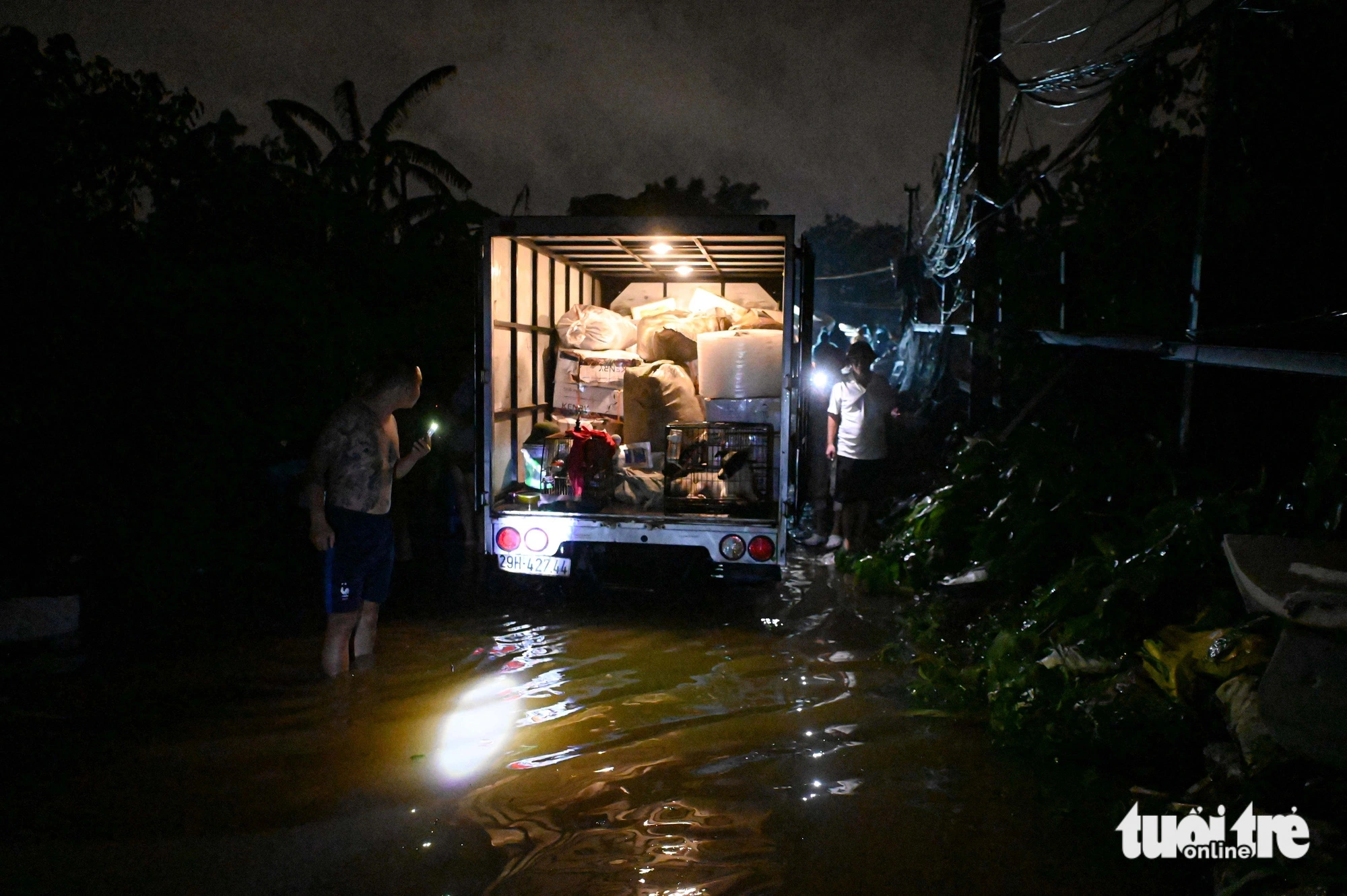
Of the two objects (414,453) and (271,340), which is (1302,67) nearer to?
(414,453)

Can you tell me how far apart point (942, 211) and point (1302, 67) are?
5.46m

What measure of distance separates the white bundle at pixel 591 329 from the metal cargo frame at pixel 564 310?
0.13 meters

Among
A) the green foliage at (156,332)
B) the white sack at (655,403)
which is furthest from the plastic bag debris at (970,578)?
the green foliage at (156,332)

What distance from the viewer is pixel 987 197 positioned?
8.95 meters

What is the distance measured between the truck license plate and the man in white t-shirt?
3120 millimetres

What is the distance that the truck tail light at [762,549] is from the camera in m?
5.75

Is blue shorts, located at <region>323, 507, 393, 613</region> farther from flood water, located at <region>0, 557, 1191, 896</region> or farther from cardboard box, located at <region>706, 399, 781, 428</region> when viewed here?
cardboard box, located at <region>706, 399, 781, 428</region>

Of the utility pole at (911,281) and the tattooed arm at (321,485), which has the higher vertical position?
the utility pole at (911,281)

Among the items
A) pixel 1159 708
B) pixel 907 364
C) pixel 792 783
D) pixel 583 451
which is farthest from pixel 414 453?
pixel 907 364

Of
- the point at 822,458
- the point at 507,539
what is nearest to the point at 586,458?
the point at 507,539

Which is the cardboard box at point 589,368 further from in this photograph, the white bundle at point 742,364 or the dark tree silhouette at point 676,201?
the dark tree silhouette at point 676,201

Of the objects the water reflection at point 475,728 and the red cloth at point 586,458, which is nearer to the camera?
the water reflection at point 475,728

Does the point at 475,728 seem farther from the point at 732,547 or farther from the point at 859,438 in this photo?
the point at 859,438

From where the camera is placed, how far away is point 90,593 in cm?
550
